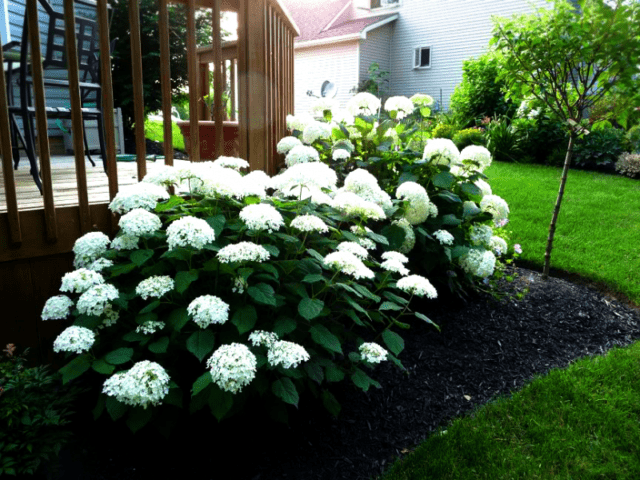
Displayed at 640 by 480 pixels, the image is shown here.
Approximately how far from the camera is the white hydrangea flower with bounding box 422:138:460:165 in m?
3.23

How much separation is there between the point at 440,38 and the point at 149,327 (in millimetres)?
17371

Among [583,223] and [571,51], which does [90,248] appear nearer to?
[571,51]

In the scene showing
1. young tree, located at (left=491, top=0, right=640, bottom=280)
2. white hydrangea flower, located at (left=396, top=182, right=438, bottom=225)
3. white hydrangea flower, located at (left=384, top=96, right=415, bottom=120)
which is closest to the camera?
white hydrangea flower, located at (left=396, top=182, right=438, bottom=225)

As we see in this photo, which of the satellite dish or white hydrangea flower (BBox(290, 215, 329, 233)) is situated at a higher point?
the satellite dish

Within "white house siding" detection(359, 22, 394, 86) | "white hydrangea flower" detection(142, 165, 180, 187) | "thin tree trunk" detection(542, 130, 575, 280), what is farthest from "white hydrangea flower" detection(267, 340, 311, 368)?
"white house siding" detection(359, 22, 394, 86)

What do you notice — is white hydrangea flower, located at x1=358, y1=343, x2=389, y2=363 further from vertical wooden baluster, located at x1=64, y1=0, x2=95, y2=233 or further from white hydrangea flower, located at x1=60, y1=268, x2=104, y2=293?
vertical wooden baluster, located at x1=64, y1=0, x2=95, y2=233

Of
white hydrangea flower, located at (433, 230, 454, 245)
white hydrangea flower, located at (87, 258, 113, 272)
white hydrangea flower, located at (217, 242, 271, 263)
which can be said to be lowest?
white hydrangea flower, located at (433, 230, 454, 245)

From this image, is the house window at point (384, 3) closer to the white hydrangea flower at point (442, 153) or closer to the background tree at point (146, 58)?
the background tree at point (146, 58)

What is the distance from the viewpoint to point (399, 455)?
215 centimetres

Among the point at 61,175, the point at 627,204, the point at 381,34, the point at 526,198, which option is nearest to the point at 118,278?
the point at 61,175

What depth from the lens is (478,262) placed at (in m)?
3.21

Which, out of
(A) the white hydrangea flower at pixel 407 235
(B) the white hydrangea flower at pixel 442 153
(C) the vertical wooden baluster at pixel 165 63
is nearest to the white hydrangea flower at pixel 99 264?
(C) the vertical wooden baluster at pixel 165 63

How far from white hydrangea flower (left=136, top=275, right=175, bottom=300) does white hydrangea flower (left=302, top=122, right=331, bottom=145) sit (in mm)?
1850

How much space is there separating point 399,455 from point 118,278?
4.44 ft
